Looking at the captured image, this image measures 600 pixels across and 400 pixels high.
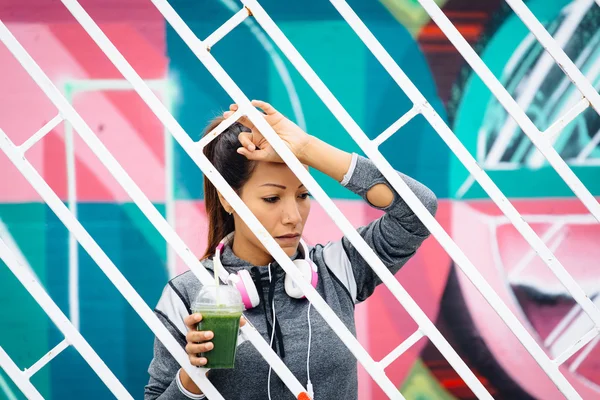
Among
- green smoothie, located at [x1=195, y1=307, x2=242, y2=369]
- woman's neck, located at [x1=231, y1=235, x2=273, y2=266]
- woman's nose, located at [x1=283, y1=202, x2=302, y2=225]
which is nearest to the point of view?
green smoothie, located at [x1=195, y1=307, x2=242, y2=369]

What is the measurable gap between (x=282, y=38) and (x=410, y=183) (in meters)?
0.45

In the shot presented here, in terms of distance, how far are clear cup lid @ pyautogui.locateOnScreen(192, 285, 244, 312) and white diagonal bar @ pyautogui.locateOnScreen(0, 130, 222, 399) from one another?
0.49 ft

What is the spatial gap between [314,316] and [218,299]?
16.0 inches

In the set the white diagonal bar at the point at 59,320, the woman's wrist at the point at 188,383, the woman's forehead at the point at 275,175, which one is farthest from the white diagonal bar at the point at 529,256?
the white diagonal bar at the point at 59,320

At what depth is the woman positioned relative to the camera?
5.23 ft

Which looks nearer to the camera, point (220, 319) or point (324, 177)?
point (220, 319)

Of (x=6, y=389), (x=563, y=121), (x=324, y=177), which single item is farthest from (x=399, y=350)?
(x=6, y=389)

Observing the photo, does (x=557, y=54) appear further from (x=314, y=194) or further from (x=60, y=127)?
(x=60, y=127)

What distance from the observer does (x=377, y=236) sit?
175cm

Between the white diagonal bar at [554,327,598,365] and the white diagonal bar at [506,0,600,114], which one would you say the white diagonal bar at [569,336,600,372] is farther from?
the white diagonal bar at [506,0,600,114]

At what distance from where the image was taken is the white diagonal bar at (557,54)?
1.50 m

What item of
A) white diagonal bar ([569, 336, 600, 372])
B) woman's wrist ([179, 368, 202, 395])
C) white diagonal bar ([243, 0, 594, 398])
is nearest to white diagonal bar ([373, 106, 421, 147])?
white diagonal bar ([243, 0, 594, 398])

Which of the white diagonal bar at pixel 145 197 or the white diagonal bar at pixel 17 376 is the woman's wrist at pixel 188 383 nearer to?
the white diagonal bar at pixel 145 197

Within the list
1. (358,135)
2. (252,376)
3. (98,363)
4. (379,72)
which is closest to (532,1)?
(379,72)
